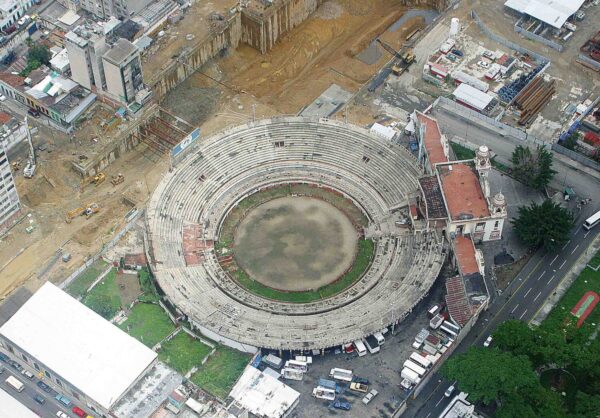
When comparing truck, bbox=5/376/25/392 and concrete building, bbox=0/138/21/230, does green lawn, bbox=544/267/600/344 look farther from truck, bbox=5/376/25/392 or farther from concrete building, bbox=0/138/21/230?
concrete building, bbox=0/138/21/230

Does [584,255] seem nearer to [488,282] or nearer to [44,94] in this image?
[488,282]

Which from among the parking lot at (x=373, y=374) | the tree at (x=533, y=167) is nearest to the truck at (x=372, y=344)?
the parking lot at (x=373, y=374)

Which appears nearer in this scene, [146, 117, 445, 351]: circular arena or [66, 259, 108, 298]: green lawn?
[146, 117, 445, 351]: circular arena

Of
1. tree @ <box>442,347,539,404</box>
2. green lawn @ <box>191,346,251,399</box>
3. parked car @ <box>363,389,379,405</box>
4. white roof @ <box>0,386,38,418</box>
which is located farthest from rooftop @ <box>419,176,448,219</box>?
white roof @ <box>0,386,38,418</box>

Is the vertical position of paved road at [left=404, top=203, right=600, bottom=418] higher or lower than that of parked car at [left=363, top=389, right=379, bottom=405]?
higher

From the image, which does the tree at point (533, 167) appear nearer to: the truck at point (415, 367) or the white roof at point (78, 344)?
the truck at point (415, 367)

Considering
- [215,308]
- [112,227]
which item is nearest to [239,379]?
[215,308]

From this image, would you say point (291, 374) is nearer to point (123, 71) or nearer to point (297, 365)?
point (297, 365)
